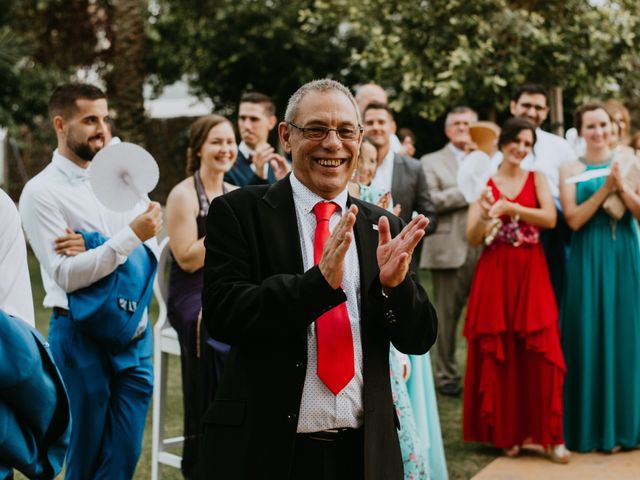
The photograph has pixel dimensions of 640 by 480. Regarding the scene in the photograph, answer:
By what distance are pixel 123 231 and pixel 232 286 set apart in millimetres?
1682

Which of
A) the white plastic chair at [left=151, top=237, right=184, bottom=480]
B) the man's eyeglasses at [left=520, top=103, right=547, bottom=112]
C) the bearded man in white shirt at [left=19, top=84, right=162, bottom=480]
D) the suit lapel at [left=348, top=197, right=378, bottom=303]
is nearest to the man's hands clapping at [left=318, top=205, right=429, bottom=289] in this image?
the suit lapel at [left=348, top=197, right=378, bottom=303]

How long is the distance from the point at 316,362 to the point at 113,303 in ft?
6.11

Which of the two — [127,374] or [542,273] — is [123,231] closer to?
[127,374]

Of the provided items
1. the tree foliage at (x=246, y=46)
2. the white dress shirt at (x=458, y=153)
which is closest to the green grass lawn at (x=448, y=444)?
the white dress shirt at (x=458, y=153)

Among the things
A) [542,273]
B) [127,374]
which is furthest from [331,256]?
[542,273]

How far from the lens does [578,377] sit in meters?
6.68

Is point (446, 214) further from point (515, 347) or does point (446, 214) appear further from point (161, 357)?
point (161, 357)

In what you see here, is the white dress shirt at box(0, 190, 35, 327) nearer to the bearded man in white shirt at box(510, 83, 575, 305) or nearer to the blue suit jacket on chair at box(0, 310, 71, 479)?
the blue suit jacket on chair at box(0, 310, 71, 479)

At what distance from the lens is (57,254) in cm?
443

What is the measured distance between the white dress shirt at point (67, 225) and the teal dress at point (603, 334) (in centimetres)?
338

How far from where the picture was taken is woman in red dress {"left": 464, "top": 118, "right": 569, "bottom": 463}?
6.34 m

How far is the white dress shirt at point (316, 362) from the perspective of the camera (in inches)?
113

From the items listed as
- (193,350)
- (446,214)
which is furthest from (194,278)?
(446,214)

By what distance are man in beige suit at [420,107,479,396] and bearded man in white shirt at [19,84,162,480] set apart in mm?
4005
